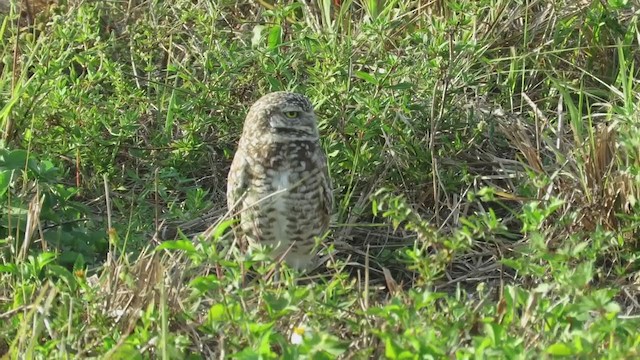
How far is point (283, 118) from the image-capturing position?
4785 mm

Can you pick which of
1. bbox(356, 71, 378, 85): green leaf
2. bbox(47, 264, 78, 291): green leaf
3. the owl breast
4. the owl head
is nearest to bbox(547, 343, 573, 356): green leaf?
bbox(47, 264, 78, 291): green leaf

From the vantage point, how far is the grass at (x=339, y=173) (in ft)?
11.5

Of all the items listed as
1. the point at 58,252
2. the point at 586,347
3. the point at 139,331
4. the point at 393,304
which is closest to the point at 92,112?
the point at 58,252

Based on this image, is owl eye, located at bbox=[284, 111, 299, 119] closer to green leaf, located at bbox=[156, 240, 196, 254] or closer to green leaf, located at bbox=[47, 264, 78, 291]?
green leaf, located at bbox=[47, 264, 78, 291]

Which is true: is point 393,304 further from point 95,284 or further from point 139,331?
point 95,284

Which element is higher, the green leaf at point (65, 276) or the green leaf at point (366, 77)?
the green leaf at point (366, 77)

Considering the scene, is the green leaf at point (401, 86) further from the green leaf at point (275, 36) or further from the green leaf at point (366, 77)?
the green leaf at point (275, 36)

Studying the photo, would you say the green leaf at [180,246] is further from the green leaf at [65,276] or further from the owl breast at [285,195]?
the owl breast at [285,195]

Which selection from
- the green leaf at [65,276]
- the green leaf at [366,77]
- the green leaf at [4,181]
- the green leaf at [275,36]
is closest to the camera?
the green leaf at [65,276]

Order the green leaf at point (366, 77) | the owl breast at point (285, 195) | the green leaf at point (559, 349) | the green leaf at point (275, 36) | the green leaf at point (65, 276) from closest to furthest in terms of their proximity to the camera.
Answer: the green leaf at point (559, 349)
the green leaf at point (65, 276)
the owl breast at point (285, 195)
the green leaf at point (366, 77)
the green leaf at point (275, 36)

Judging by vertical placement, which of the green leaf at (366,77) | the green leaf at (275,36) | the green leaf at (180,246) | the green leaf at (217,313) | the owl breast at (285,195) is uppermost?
the green leaf at (180,246)

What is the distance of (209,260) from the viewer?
348 cm

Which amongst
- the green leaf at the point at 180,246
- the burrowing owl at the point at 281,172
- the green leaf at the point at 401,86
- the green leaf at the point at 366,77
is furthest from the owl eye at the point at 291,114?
the green leaf at the point at 180,246

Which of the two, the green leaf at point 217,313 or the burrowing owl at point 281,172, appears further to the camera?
the burrowing owl at point 281,172
